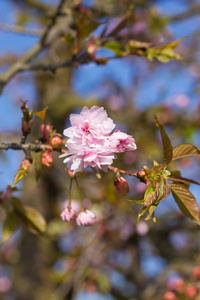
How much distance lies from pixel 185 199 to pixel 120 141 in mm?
197

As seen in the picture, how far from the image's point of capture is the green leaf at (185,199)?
2.13 ft

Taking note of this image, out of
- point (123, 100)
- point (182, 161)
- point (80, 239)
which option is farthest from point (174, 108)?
point (80, 239)

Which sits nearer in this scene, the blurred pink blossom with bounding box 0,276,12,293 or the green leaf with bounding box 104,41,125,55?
the green leaf with bounding box 104,41,125,55

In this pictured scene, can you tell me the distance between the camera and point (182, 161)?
2.99 metres

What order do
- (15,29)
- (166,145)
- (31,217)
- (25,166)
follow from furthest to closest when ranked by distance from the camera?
(15,29) → (31,217) → (25,166) → (166,145)

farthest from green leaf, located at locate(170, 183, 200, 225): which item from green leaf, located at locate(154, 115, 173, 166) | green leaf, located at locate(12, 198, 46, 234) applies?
green leaf, located at locate(12, 198, 46, 234)

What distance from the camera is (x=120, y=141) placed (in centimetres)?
65

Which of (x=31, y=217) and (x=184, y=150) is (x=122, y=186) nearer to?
(x=184, y=150)

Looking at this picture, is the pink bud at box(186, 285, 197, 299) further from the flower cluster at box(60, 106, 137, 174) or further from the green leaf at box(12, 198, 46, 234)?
the flower cluster at box(60, 106, 137, 174)

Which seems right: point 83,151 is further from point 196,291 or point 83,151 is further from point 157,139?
point 157,139

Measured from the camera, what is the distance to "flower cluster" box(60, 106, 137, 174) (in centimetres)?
64

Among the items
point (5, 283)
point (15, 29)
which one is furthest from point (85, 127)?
point (5, 283)

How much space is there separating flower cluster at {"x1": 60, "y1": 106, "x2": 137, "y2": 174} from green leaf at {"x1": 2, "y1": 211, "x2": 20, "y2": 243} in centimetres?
52

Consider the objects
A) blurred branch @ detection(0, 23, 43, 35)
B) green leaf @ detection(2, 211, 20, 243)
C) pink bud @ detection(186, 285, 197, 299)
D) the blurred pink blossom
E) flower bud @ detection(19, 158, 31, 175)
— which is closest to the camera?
flower bud @ detection(19, 158, 31, 175)
